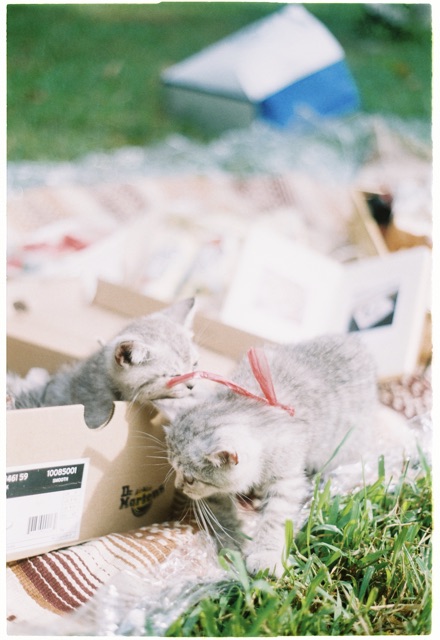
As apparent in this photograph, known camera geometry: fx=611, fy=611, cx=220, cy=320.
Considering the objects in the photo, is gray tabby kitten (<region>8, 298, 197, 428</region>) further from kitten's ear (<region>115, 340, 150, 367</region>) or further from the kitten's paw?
the kitten's paw

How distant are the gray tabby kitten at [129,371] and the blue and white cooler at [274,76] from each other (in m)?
1.91

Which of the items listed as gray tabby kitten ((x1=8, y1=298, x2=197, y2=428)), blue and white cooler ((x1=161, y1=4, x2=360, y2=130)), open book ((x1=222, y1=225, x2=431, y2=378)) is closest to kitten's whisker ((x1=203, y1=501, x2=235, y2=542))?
gray tabby kitten ((x1=8, y1=298, x2=197, y2=428))

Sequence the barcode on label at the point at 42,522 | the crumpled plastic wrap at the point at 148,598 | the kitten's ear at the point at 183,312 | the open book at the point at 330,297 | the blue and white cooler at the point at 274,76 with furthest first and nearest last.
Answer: the blue and white cooler at the point at 274,76
the open book at the point at 330,297
the kitten's ear at the point at 183,312
the barcode on label at the point at 42,522
the crumpled plastic wrap at the point at 148,598

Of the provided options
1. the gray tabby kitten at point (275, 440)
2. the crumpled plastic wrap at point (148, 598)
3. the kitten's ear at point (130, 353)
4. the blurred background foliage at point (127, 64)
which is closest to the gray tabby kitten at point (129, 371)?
the kitten's ear at point (130, 353)

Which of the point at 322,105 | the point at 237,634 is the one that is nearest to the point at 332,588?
the point at 237,634

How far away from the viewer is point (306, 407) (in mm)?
1607

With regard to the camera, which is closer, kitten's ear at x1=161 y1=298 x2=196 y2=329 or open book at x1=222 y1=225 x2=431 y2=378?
kitten's ear at x1=161 y1=298 x2=196 y2=329

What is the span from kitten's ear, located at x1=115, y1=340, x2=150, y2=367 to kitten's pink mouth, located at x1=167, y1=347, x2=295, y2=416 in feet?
0.32

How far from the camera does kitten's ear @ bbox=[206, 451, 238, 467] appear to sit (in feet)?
4.33

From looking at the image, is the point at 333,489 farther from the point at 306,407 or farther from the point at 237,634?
the point at 237,634

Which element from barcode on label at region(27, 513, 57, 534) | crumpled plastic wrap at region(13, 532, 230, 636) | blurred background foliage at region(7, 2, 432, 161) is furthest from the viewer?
blurred background foliage at region(7, 2, 432, 161)

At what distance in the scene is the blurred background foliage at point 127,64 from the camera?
12.6 ft

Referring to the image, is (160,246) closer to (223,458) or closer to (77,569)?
(223,458)

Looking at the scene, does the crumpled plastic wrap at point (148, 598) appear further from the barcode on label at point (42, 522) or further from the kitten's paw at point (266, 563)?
the barcode on label at point (42, 522)
